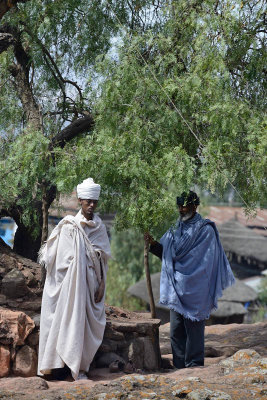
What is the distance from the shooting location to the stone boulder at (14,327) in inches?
244

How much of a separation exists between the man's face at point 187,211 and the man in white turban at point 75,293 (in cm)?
95

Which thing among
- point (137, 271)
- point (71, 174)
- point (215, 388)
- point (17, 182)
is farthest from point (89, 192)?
point (137, 271)

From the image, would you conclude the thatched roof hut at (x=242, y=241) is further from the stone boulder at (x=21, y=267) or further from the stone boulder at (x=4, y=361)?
the stone boulder at (x=4, y=361)

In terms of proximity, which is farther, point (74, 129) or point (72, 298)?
point (74, 129)

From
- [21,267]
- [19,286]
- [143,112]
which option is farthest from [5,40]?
[19,286]

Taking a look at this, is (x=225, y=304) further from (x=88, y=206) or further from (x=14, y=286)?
(x=88, y=206)

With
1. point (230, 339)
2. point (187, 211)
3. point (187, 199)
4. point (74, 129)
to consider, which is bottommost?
point (230, 339)

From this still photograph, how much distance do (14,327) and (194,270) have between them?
1.89m

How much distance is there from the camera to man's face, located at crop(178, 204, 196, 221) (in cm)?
691

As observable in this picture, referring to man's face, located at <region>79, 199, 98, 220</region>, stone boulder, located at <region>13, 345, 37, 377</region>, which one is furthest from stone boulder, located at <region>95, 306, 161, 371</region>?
man's face, located at <region>79, 199, 98, 220</region>

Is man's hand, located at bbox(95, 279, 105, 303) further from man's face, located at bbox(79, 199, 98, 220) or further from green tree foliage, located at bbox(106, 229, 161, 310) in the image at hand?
green tree foliage, located at bbox(106, 229, 161, 310)

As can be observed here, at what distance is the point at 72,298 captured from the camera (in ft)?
19.9

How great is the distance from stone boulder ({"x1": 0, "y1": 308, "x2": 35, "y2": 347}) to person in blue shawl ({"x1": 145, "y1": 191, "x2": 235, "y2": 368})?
137cm

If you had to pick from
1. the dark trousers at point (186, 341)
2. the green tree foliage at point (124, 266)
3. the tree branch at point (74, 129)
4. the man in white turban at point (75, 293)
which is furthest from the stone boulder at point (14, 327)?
the green tree foliage at point (124, 266)
